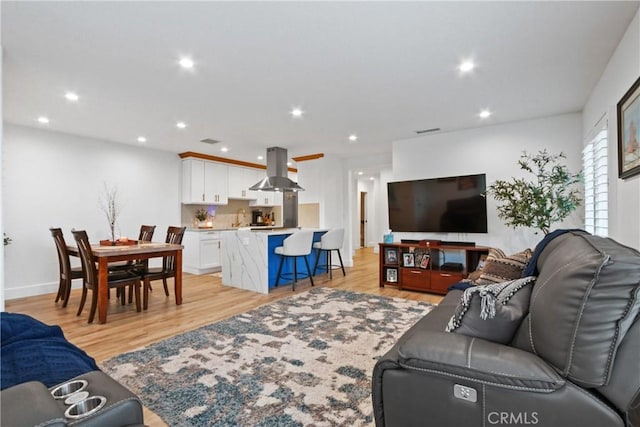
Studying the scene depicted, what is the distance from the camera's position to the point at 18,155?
179 inches

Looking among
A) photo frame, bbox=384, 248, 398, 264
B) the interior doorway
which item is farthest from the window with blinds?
the interior doorway

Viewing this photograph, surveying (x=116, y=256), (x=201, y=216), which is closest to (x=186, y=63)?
(x=116, y=256)

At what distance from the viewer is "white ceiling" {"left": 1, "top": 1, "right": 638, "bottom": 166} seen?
204 centimetres

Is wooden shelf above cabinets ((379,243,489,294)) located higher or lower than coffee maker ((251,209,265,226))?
lower

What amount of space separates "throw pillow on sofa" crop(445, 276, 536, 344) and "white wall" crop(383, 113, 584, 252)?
3.59 m

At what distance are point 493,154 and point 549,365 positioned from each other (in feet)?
13.9

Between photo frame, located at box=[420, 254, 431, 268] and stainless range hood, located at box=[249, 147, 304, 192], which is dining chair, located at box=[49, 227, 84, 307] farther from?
photo frame, located at box=[420, 254, 431, 268]

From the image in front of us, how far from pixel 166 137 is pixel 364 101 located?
346cm

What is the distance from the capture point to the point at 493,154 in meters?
4.62

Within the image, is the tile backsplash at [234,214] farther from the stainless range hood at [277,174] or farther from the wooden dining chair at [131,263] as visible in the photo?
the wooden dining chair at [131,263]

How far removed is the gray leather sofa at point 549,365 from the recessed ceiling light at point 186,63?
267 cm

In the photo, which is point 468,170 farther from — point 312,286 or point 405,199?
point 312,286
